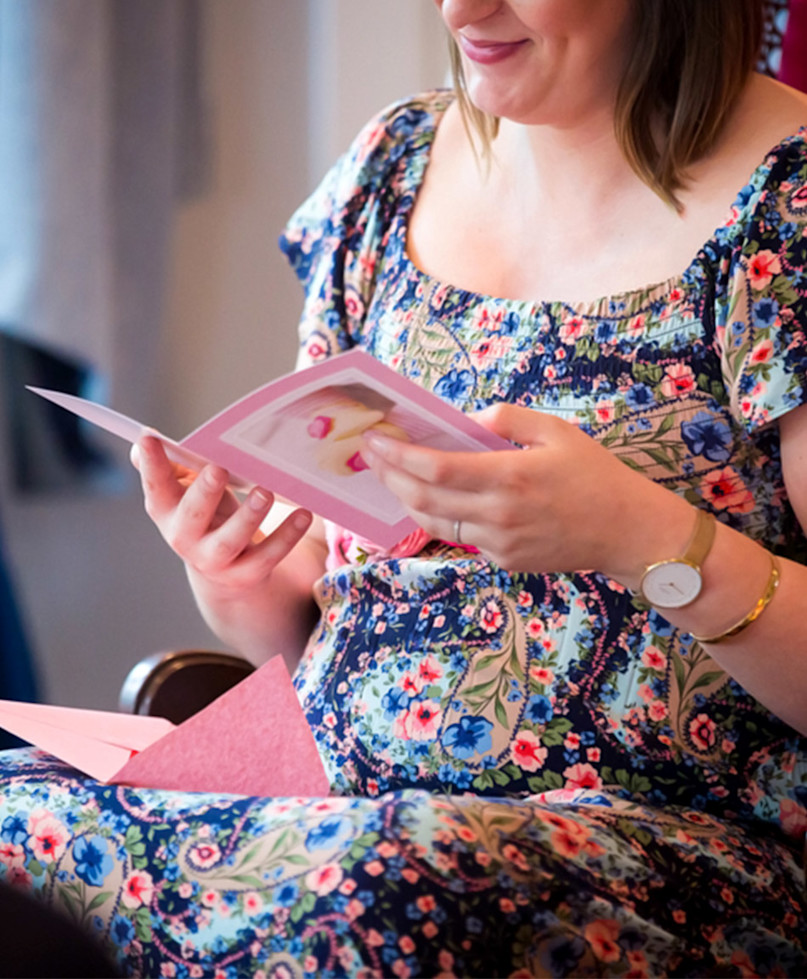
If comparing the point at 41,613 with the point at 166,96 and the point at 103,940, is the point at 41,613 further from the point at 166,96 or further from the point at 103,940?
the point at 103,940

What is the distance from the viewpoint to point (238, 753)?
3.05 ft

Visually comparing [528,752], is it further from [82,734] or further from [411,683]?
[82,734]

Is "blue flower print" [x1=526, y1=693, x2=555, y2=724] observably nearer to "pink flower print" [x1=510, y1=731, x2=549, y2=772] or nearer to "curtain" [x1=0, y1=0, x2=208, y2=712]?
"pink flower print" [x1=510, y1=731, x2=549, y2=772]

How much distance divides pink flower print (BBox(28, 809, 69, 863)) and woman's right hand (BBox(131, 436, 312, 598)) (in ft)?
0.85

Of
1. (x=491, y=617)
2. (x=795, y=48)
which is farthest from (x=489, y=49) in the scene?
(x=491, y=617)

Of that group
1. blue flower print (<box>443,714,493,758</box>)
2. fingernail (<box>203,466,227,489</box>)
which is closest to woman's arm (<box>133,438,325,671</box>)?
fingernail (<box>203,466,227,489</box>)

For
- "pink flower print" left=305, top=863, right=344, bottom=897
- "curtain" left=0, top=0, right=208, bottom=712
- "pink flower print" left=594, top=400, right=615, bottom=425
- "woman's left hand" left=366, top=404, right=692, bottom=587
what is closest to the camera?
"pink flower print" left=305, top=863, right=344, bottom=897

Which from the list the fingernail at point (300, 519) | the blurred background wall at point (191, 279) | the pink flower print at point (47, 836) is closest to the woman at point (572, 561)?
the fingernail at point (300, 519)

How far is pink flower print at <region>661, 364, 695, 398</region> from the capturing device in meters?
1.00

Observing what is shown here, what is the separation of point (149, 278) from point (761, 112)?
1324 mm

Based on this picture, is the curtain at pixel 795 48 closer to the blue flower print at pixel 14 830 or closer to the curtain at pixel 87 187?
the blue flower print at pixel 14 830

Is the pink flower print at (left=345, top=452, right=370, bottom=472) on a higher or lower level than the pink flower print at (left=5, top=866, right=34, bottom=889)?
higher

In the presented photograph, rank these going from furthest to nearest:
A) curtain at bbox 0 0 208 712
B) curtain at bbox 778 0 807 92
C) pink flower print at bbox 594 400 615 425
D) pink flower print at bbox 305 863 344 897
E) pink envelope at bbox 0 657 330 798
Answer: curtain at bbox 0 0 208 712
curtain at bbox 778 0 807 92
pink flower print at bbox 594 400 615 425
pink envelope at bbox 0 657 330 798
pink flower print at bbox 305 863 344 897

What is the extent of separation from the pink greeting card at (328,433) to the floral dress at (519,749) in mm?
179
